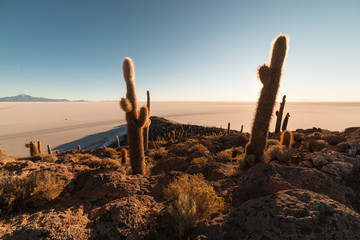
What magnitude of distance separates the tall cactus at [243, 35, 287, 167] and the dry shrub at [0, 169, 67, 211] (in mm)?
5719

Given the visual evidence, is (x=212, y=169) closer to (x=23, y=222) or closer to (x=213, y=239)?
(x=213, y=239)

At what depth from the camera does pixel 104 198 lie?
364cm

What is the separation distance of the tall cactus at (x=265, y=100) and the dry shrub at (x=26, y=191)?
5719 mm

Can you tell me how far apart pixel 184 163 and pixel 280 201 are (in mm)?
5070

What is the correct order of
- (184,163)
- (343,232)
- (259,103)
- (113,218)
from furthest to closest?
(184,163)
(259,103)
(113,218)
(343,232)

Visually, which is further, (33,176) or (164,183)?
(164,183)

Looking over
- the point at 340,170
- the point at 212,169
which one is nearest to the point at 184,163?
the point at 212,169

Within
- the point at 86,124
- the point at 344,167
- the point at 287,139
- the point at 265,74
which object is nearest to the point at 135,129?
the point at 265,74

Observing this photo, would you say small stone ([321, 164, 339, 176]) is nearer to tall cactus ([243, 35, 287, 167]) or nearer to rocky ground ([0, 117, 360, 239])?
rocky ground ([0, 117, 360, 239])

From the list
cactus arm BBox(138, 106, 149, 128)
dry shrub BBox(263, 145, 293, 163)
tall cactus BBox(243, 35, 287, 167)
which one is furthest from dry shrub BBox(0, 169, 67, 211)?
dry shrub BBox(263, 145, 293, 163)

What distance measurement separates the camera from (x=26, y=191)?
3.20m

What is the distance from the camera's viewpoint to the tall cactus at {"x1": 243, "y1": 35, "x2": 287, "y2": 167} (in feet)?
17.1

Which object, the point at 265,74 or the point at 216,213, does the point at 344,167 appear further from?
the point at 216,213

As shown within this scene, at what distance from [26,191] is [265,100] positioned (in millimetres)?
7063
